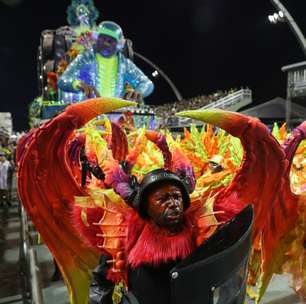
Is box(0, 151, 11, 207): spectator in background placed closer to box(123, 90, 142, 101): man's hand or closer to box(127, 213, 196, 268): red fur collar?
box(123, 90, 142, 101): man's hand

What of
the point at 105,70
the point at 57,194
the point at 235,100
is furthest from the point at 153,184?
the point at 235,100

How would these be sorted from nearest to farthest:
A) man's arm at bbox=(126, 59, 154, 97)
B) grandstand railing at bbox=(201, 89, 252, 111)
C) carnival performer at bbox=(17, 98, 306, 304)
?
1. carnival performer at bbox=(17, 98, 306, 304)
2. man's arm at bbox=(126, 59, 154, 97)
3. grandstand railing at bbox=(201, 89, 252, 111)

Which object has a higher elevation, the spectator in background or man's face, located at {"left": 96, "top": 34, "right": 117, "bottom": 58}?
man's face, located at {"left": 96, "top": 34, "right": 117, "bottom": 58}

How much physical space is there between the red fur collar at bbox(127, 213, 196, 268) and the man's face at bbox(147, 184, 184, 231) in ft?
0.13

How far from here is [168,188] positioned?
1.73m

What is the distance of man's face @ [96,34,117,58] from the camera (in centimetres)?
677

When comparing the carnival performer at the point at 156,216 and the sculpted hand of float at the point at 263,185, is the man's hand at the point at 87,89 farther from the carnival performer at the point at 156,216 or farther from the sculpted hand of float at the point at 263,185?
the sculpted hand of float at the point at 263,185

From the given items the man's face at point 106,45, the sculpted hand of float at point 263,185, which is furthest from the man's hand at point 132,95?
the sculpted hand of float at point 263,185

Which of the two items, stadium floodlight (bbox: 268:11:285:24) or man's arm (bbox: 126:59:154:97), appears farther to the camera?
stadium floodlight (bbox: 268:11:285:24)

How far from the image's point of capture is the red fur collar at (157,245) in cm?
169

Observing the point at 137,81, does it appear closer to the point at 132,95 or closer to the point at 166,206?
the point at 132,95

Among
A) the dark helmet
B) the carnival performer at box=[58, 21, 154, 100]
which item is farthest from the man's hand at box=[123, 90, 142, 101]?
the dark helmet

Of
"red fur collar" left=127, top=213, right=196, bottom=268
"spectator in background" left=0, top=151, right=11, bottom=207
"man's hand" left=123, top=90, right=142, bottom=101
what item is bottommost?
"spectator in background" left=0, top=151, right=11, bottom=207

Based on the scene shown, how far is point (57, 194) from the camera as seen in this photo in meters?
2.26
